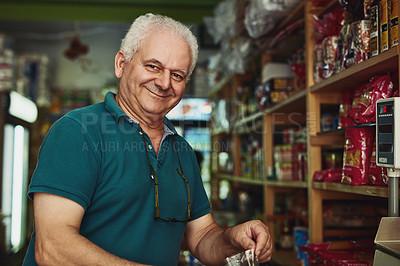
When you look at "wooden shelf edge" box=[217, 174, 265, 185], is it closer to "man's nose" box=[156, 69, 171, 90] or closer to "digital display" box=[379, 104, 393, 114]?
"man's nose" box=[156, 69, 171, 90]

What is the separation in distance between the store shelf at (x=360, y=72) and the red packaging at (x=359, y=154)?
0.78ft

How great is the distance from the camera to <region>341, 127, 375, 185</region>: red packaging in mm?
1751

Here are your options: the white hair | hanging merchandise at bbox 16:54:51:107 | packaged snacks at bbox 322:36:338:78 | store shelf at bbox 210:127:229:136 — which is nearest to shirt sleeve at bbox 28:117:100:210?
the white hair

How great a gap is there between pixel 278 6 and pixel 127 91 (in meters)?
1.35

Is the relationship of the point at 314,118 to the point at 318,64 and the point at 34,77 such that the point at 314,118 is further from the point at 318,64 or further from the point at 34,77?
the point at 34,77

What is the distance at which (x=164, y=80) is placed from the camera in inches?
63.9

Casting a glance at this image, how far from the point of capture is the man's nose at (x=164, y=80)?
162 cm

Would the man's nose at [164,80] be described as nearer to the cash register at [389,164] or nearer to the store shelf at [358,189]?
the cash register at [389,164]

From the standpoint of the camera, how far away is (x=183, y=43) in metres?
1.66

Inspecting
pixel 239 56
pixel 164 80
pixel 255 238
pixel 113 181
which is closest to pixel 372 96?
pixel 255 238

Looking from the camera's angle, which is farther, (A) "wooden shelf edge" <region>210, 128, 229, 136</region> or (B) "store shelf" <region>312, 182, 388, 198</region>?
(A) "wooden shelf edge" <region>210, 128, 229, 136</region>

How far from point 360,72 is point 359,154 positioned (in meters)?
0.35

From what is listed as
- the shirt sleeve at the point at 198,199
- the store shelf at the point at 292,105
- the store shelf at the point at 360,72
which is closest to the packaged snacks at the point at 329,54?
the store shelf at the point at 360,72

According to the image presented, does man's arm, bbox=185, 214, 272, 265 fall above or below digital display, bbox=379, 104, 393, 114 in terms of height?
below
